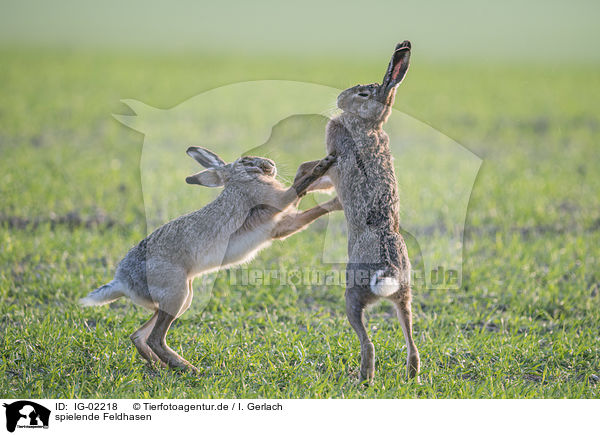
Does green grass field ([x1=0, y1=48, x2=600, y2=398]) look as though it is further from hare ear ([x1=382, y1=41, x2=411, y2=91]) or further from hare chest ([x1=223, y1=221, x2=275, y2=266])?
hare ear ([x1=382, y1=41, x2=411, y2=91])

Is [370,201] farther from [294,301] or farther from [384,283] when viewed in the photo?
[294,301]

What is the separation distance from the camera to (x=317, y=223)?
8305 millimetres

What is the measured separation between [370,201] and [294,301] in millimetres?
1891

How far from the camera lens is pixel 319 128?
5.57m

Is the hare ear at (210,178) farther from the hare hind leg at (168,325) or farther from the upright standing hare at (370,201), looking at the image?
the hare hind leg at (168,325)

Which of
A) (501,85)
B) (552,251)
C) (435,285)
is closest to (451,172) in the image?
(552,251)

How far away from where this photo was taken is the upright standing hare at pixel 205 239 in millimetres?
4719

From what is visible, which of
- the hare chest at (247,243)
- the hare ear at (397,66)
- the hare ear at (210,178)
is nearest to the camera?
the hare ear at (397,66)

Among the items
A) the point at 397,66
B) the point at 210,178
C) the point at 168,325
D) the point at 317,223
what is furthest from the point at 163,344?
the point at 317,223

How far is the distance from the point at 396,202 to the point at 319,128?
48.6 inches
